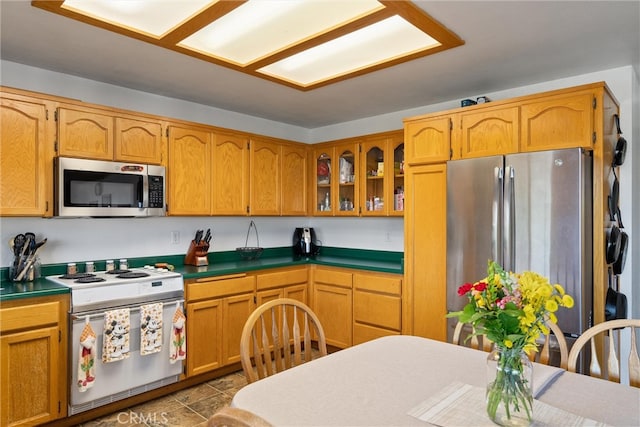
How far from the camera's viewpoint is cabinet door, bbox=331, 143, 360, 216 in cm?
413

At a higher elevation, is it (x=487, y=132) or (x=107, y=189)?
(x=487, y=132)

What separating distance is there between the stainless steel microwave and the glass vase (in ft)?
8.91

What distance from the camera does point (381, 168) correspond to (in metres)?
3.89

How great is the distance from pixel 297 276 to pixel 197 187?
126 cm

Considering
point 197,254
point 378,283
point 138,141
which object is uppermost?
point 138,141

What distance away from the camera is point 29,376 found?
7.61 feet


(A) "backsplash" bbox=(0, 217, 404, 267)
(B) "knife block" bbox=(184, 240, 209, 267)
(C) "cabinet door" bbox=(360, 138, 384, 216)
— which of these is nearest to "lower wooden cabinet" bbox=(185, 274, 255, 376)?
(B) "knife block" bbox=(184, 240, 209, 267)

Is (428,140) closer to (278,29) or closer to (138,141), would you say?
(278,29)

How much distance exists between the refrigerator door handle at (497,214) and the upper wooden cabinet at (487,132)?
22 cm

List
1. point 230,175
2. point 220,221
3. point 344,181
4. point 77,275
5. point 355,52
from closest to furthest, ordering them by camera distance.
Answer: point 355,52 → point 77,275 → point 230,175 → point 220,221 → point 344,181

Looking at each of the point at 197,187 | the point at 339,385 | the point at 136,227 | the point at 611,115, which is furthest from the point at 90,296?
the point at 611,115

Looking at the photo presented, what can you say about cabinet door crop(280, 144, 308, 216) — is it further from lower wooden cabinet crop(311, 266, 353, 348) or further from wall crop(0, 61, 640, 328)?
lower wooden cabinet crop(311, 266, 353, 348)

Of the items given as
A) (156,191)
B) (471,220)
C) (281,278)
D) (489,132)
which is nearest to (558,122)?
(489,132)

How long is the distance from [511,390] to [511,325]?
19 cm
